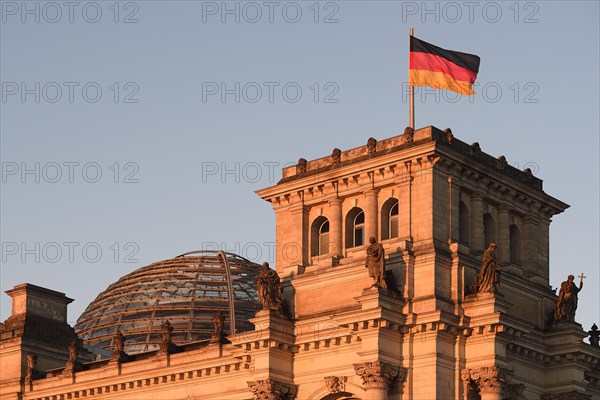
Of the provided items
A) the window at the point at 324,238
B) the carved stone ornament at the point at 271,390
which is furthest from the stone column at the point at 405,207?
the carved stone ornament at the point at 271,390

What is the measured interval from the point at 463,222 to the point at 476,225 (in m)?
0.65

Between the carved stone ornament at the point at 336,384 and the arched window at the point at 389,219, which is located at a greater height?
the arched window at the point at 389,219

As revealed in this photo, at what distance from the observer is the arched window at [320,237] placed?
78.1m

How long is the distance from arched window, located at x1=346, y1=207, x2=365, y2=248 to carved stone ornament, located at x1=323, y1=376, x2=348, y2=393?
278 inches

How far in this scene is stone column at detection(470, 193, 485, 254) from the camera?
248 feet

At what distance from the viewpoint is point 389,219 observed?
75.9m

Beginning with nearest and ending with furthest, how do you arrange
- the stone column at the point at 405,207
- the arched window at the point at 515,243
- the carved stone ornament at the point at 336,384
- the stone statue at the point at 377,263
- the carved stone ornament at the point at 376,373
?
1. the carved stone ornament at the point at 376,373
2. the stone statue at the point at 377,263
3. the carved stone ornament at the point at 336,384
4. the stone column at the point at 405,207
5. the arched window at the point at 515,243

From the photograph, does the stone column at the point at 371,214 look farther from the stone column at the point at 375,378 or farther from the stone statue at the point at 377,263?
the stone column at the point at 375,378

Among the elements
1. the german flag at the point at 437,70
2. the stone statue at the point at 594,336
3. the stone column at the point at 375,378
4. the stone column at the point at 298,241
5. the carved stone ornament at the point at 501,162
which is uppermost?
the german flag at the point at 437,70

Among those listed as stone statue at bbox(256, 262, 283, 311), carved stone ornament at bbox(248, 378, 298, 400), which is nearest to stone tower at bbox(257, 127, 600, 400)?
carved stone ornament at bbox(248, 378, 298, 400)

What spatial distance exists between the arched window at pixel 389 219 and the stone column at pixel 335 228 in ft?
7.75

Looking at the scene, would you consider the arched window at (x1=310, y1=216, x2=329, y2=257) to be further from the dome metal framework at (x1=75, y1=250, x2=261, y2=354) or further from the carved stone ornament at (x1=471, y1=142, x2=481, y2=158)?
the dome metal framework at (x1=75, y1=250, x2=261, y2=354)

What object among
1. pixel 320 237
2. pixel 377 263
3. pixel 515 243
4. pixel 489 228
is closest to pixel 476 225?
pixel 489 228

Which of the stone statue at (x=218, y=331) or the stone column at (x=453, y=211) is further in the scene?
the stone statue at (x=218, y=331)
